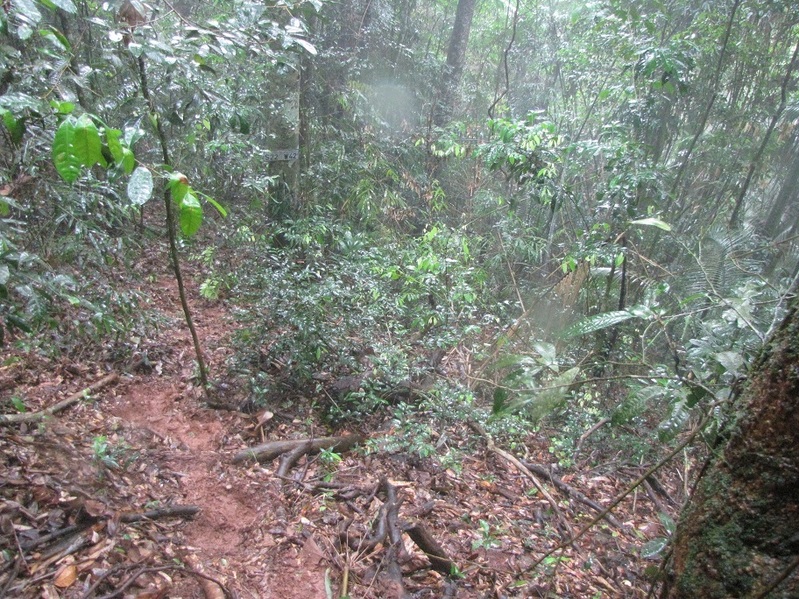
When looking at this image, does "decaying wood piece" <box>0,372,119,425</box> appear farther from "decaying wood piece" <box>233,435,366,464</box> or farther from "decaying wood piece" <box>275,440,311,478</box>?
"decaying wood piece" <box>275,440,311,478</box>

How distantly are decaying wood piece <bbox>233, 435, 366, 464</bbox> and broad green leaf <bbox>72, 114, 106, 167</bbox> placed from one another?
2394 millimetres

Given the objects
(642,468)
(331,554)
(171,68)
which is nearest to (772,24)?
(642,468)

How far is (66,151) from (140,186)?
24 cm

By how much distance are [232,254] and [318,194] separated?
5.08 feet

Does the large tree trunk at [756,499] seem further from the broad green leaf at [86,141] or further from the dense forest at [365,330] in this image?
the broad green leaf at [86,141]

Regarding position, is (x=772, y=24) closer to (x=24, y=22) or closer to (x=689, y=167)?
(x=689, y=167)

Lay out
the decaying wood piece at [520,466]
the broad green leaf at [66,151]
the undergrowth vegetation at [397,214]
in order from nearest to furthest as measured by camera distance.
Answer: the broad green leaf at [66,151] < the undergrowth vegetation at [397,214] < the decaying wood piece at [520,466]

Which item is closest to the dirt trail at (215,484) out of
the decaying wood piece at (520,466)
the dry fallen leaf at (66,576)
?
the dry fallen leaf at (66,576)

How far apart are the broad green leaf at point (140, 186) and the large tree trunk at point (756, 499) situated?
1692mm

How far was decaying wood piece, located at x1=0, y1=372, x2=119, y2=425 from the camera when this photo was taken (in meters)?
2.51

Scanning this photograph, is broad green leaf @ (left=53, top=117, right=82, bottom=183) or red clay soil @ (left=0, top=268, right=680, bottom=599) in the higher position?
broad green leaf @ (left=53, top=117, right=82, bottom=183)

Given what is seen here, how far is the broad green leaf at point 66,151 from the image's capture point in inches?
47.2

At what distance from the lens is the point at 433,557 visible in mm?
2615

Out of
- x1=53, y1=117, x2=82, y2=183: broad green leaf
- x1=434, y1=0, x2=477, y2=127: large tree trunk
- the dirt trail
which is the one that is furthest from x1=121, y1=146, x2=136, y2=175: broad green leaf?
x1=434, y1=0, x2=477, y2=127: large tree trunk
